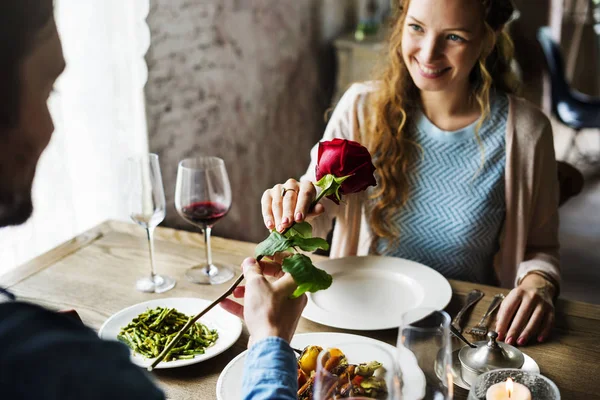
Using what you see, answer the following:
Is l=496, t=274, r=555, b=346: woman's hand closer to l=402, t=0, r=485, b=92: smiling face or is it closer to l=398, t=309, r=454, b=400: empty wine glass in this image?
l=398, t=309, r=454, b=400: empty wine glass

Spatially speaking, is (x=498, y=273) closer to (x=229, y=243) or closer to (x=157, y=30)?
(x=229, y=243)

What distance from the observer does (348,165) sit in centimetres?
98

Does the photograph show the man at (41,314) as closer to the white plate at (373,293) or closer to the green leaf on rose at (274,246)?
the green leaf on rose at (274,246)

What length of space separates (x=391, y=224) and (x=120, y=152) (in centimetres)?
95

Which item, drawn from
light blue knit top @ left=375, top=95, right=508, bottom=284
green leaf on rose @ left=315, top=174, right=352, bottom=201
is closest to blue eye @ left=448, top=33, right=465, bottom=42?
light blue knit top @ left=375, top=95, right=508, bottom=284

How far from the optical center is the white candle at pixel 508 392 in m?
0.84

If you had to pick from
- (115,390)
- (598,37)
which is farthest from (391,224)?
(598,37)

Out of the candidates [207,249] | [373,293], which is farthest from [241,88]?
[373,293]

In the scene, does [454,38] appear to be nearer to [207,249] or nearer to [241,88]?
[207,249]

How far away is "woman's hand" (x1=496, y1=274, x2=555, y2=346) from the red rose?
0.40 meters

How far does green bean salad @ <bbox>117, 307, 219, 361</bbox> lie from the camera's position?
3.47 ft

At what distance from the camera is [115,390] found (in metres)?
0.57

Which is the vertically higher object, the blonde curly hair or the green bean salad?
the blonde curly hair

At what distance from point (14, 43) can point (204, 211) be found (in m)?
0.71
